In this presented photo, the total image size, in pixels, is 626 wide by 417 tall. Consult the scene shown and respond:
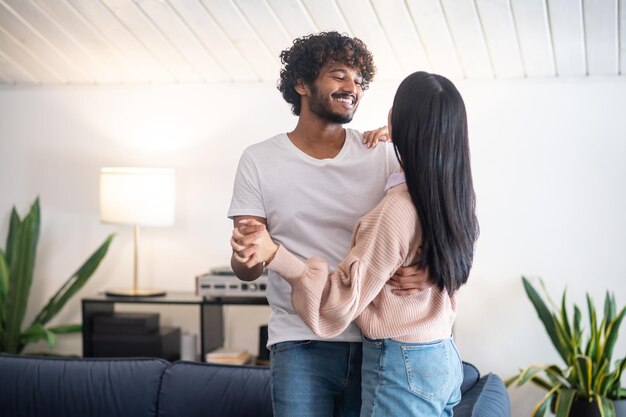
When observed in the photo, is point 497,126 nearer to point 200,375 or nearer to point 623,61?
point 623,61

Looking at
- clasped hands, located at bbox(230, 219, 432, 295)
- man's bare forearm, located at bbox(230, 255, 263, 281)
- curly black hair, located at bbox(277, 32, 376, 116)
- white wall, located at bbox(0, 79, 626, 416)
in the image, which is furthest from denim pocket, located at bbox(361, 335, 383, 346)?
white wall, located at bbox(0, 79, 626, 416)

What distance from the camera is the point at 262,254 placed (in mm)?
1656

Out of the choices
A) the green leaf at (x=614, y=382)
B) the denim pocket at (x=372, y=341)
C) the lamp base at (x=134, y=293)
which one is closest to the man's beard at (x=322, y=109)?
the denim pocket at (x=372, y=341)

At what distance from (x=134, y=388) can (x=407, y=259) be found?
1.56 metres

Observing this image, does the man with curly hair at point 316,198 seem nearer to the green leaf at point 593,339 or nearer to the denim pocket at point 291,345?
the denim pocket at point 291,345

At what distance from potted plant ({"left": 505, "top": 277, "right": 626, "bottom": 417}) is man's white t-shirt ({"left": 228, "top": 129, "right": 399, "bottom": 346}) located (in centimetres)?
216

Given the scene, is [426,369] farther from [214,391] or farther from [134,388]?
[134,388]

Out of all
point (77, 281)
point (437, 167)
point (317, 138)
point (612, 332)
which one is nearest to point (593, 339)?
point (612, 332)

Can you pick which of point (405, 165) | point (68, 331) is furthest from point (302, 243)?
point (68, 331)

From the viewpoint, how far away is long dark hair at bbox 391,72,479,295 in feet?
5.53

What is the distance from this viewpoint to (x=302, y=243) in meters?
1.88

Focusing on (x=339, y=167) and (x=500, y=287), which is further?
(x=500, y=287)

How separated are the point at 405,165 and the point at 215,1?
218cm

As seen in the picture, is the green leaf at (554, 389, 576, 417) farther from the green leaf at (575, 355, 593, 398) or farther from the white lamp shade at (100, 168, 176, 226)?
the white lamp shade at (100, 168, 176, 226)
